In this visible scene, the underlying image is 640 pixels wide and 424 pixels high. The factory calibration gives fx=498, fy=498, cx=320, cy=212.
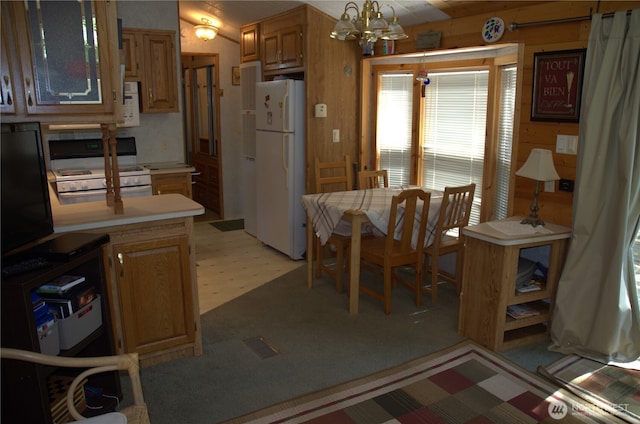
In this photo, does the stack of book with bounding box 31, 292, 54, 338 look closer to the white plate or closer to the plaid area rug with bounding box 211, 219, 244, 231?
the white plate

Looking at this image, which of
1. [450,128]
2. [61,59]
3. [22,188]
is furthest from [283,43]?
[22,188]

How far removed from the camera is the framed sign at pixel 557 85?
10.3 ft

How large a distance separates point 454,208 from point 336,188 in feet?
4.59

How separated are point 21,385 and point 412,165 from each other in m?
3.70

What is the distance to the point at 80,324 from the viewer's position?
2.25m

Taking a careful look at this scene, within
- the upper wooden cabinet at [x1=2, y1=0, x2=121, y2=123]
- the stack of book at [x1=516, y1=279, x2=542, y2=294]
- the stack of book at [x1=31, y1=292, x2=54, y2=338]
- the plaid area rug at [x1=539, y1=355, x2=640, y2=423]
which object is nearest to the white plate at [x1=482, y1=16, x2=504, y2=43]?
the stack of book at [x1=516, y1=279, x2=542, y2=294]

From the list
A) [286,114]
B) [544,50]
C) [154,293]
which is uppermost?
[544,50]

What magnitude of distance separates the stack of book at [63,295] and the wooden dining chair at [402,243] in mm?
2010

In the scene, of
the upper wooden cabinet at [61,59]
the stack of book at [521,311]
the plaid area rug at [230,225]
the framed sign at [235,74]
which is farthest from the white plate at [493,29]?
the plaid area rug at [230,225]

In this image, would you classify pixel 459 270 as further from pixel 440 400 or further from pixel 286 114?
pixel 286 114

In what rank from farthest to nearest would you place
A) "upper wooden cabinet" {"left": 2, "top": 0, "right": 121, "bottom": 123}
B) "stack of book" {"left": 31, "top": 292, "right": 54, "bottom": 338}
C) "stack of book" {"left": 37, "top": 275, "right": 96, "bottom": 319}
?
"upper wooden cabinet" {"left": 2, "top": 0, "right": 121, "bottom": 123}
"stack of book" {"left": 37, "top": 275, "right": 96, "bottom": 319}
"stack of book" {"left": 31, "top": 292, "right": 54, "bottom": 338}

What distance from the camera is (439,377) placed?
287 centimetres

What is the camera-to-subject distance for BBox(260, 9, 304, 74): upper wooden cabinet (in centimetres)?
464

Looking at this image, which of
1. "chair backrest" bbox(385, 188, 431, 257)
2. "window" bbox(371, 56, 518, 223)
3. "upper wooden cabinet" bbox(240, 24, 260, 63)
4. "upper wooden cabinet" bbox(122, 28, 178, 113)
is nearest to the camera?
"chair backrest" bbox(385, 188, 431, 257)
